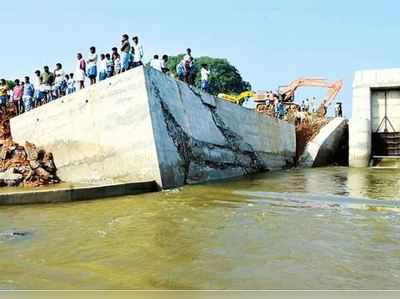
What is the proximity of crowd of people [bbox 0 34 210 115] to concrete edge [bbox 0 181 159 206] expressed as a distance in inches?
107

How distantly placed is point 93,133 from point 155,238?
199 inches

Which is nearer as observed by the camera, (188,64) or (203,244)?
(203,244)

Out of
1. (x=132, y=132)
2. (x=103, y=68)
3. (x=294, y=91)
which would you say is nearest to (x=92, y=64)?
(x=103, y=68)

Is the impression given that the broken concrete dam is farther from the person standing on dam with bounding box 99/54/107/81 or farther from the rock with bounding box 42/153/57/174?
the person standing on dam with bounding box 99/54/107/81

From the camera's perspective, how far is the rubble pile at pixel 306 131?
19.6 meters

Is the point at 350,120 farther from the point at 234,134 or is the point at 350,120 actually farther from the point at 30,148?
the point at 30,148

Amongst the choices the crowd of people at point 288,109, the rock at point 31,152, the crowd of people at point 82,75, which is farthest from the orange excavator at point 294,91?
the rock at point 31,152

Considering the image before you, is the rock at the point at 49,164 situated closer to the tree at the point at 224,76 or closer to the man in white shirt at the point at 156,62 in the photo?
the man in white shirt at the point at 156,62

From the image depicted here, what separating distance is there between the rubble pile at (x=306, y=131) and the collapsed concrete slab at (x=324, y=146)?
931 millimetres

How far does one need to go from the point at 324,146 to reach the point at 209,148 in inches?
312

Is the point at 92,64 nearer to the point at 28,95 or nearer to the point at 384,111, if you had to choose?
the point at 28,95

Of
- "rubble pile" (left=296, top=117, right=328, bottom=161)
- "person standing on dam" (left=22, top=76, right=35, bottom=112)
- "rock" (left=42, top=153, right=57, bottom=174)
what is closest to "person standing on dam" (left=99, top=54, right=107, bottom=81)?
"rock" (left=42, top=153, right=57, bottom=174)

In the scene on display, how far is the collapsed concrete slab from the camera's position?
17750 millimetres

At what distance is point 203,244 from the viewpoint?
4.46m
